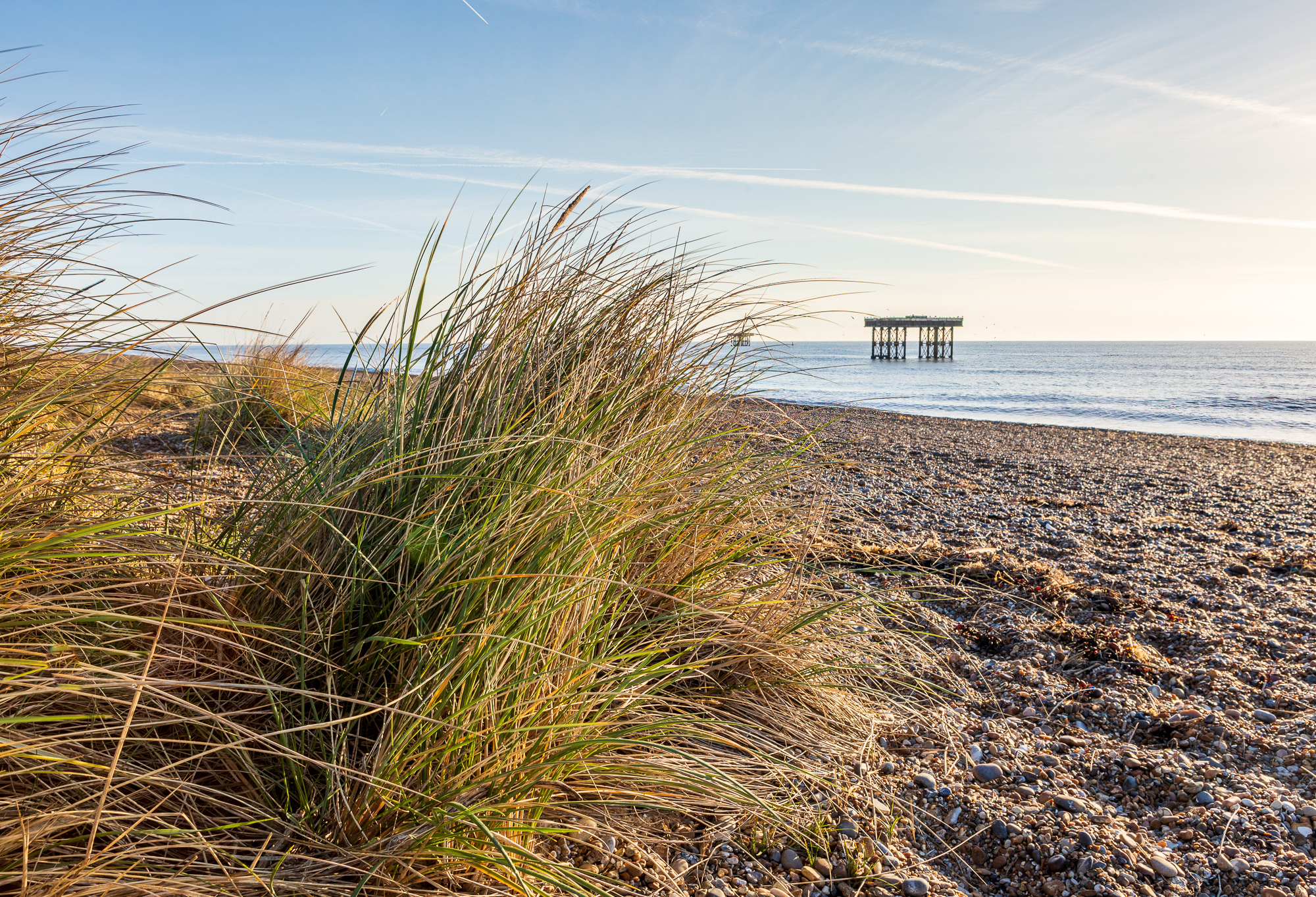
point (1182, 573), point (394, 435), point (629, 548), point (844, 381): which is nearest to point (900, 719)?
point (629, 548)

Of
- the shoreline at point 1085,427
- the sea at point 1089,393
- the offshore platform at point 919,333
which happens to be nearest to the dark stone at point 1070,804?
the sea at point 1089,393

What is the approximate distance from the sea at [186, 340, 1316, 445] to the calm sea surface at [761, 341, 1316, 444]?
0.14 ft

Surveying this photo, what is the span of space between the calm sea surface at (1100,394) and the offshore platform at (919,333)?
13.1 ft

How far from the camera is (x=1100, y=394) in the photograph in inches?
1001

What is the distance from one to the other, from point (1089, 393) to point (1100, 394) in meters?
0.49

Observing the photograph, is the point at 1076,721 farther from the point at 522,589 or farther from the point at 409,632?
the point at 409,632

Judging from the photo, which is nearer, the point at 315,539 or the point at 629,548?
the point at 315,539

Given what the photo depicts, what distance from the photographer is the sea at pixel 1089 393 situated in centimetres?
1541

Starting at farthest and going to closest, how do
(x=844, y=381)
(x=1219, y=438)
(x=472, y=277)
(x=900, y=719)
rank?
(x=844, y=381) < (x=1219, y=438) < (x=900, y=719) < (x=472, y=277)

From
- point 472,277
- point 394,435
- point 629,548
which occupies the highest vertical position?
point 472,277

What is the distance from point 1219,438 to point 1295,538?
10.7 metres

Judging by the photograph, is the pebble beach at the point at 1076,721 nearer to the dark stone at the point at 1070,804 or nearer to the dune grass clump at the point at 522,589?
the dark stone at the point at 1070,804

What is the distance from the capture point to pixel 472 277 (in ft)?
6.93

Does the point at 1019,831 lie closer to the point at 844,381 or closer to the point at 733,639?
the point at 733,639
